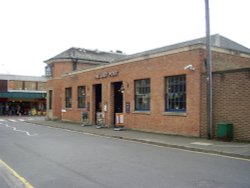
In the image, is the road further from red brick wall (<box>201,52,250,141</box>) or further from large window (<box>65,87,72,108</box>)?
large window (<box>65,87,72,108</box>)

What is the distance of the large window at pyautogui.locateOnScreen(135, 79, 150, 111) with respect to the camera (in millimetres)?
20859

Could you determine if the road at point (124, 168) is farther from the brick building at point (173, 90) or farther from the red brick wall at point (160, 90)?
the red brick wall at point (160, 90)

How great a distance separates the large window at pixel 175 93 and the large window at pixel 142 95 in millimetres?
1870

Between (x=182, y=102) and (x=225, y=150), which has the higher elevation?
(x=182, y=102)

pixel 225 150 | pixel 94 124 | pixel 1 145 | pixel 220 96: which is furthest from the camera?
pixel 94 124

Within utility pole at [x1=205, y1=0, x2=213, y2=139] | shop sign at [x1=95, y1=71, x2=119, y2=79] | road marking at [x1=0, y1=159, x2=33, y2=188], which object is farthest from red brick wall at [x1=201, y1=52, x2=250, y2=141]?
road marking at [x1=0, y1=159, x2=33, y2=188]

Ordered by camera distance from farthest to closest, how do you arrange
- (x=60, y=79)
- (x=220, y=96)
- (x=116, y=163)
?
1. (x=60, y=79)
2. (x=220, y=96)
3. (x=116, y=163)

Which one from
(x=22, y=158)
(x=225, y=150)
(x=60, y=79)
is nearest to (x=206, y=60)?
(x=225, y=150)

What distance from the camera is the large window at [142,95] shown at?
20.9 meters

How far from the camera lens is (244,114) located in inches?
590

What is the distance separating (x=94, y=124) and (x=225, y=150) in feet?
54.1

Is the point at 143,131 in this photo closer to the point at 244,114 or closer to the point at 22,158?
the point at 244,114

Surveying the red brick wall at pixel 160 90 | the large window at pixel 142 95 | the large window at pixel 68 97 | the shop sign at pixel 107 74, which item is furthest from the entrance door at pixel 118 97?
the large window at pixel 68 97

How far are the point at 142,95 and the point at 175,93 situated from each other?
3.14 metres
